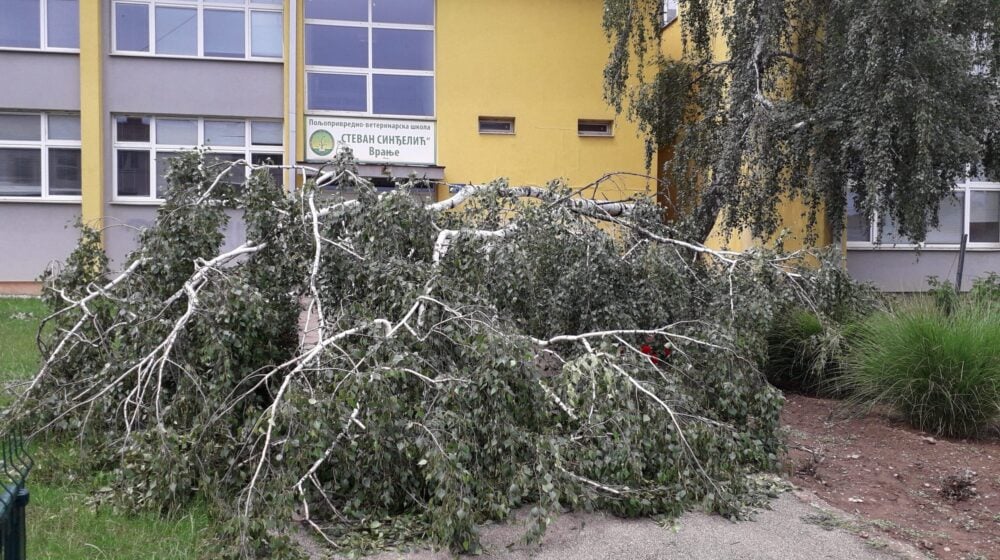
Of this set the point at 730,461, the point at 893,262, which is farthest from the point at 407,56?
the point at 730,461

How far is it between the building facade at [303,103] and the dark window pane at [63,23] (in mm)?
24

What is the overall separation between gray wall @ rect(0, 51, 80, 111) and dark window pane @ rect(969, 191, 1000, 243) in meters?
15.5

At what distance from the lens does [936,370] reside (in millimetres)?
6230

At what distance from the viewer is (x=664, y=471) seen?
177 inches

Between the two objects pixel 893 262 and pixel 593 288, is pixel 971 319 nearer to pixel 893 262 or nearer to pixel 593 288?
pixel 593 288

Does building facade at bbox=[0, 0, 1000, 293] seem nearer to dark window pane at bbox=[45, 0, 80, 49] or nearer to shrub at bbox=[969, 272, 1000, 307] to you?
dark window pane at bbox=[45, 0, 80, 49]

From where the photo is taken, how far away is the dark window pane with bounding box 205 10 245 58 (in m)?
14.8

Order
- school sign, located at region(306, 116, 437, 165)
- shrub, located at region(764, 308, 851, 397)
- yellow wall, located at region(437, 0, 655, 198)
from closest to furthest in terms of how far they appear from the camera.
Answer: shrub, located at region(764, 308, 851, 397) < school sign, located at region(306, 116, 437, 165) < yellow wall, located at region(437, 0, 655, 198)

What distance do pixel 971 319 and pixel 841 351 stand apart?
1.00 m

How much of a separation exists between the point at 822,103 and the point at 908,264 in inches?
251

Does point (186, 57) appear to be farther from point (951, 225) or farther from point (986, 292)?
point (951, 225)

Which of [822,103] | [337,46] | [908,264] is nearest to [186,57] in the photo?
[337,46]

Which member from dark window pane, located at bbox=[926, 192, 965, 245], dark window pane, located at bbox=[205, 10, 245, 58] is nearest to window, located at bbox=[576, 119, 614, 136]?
dark window pane, located at bbox=[926, 192, 965, 245]

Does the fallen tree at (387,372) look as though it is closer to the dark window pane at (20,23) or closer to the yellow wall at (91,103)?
the yellow wall at (91,103)
